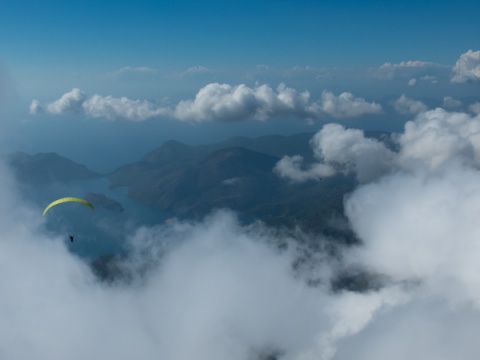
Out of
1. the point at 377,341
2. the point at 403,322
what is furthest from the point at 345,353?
the point at 403,322

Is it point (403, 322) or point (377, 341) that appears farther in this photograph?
point (403, 322)

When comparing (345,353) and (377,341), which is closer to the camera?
(377,341)

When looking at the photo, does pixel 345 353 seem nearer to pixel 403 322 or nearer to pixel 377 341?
pixel 377 341
